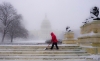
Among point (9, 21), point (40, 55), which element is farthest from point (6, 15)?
point (40, 55)

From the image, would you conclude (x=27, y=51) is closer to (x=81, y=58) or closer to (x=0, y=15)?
(x=81, y=58)

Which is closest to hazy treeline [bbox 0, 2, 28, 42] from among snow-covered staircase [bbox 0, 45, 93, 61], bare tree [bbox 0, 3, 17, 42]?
bare tree [bbox 0, 3, 17, 42]

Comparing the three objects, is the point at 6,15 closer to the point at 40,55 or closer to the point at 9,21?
the point at 9,21

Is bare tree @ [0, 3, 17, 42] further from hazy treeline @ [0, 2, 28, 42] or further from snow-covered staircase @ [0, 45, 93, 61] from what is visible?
snow-covered staircase @ [0, 45, 93, 61]

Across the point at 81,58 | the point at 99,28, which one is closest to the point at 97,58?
the point at 81,58

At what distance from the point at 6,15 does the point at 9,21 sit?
1.99 metres

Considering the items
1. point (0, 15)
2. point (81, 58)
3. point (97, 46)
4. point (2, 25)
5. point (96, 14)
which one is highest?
point (0, 15)

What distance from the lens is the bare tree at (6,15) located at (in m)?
49.2

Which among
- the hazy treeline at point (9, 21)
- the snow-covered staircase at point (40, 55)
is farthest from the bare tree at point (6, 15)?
the snow-covered staircase at point (40, 55)

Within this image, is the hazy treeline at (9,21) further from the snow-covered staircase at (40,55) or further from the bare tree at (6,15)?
the snow-covered staircase at (40,55)

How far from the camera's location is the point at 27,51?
40.8 ft

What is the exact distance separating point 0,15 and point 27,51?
39448 mm

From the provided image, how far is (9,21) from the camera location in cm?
4981

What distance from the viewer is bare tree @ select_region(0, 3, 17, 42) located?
4919 centimetres
